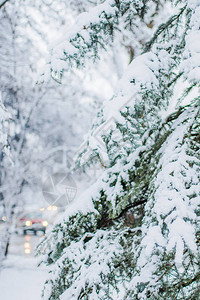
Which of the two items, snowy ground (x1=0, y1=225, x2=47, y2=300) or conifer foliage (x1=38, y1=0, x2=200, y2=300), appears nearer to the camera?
conifer foliage (x1=38, y1=0, x2=200, y2=300)

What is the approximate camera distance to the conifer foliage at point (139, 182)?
A: 65.8 inches

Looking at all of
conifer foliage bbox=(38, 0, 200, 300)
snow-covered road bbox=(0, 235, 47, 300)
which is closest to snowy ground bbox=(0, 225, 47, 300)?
snow-covered road bbox=(0, 235, 47, 300)

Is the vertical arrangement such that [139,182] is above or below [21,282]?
above

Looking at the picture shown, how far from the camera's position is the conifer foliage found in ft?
5.49

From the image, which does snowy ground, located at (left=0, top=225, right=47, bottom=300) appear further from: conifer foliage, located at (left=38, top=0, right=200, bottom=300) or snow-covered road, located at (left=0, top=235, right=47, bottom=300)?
conifer foliage, located at (left=38, top=0, right=200, bottom=300)

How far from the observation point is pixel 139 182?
266cm

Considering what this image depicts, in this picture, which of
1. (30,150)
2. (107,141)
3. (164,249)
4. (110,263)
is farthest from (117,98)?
Result: (30,150)

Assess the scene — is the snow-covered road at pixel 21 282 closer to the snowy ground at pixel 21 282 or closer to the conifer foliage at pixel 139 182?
the snowy ground at pixel 21 282

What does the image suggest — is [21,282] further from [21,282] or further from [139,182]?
[139,182]

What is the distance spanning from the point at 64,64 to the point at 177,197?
1423mm

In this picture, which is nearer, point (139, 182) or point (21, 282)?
point (139, 182)

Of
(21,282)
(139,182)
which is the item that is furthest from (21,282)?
(139,182)

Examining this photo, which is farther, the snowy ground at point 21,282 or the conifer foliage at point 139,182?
the snowy ground at point 21,282

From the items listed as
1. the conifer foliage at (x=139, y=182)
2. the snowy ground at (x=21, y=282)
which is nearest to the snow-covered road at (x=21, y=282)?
the snowy ground at (x=21, y=282)
